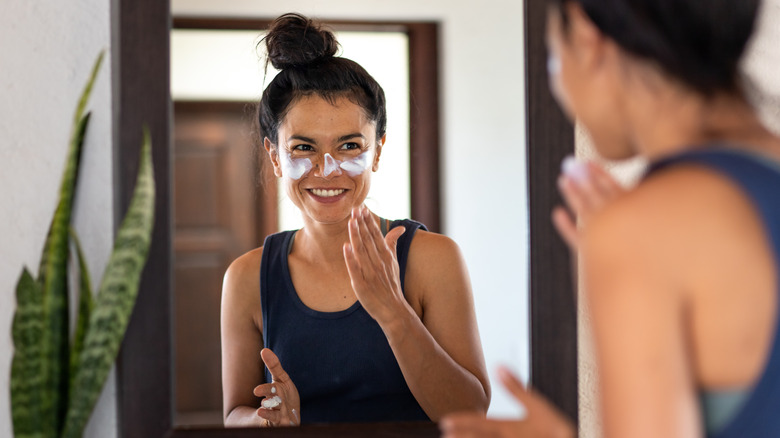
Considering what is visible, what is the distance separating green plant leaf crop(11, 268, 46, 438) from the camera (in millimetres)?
659

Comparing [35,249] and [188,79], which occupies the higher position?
[188,79]

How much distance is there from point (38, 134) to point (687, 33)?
0.65m

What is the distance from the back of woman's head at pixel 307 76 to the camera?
799 mm

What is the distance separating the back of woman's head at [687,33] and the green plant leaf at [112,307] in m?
0.45

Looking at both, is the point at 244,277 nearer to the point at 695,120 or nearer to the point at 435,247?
the point at 435,247

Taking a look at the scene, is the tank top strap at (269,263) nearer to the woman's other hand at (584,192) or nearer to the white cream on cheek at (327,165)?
the white cream on cheek at (327,165)

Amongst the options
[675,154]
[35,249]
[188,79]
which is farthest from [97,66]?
[675,154]

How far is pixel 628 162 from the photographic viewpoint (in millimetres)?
812

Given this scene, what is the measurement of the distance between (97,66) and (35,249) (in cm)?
21

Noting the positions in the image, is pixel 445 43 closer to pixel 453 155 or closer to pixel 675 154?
pixel 453 155

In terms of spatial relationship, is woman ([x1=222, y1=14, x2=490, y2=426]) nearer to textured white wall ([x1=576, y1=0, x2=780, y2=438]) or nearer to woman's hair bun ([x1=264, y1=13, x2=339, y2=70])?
woman's hair bun ([x1=264, y1=13, x2=339, y2=70])

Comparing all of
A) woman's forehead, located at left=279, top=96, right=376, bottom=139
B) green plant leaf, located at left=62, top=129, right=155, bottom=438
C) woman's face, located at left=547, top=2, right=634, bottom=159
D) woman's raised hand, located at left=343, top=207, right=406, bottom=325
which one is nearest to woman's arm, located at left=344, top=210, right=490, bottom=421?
woman's raised hand, located at left=343, top=207, right=406, bottom=325

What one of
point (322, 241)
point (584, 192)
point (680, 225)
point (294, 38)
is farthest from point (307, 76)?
point (680, 225)

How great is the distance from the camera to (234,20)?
30.6 inches
